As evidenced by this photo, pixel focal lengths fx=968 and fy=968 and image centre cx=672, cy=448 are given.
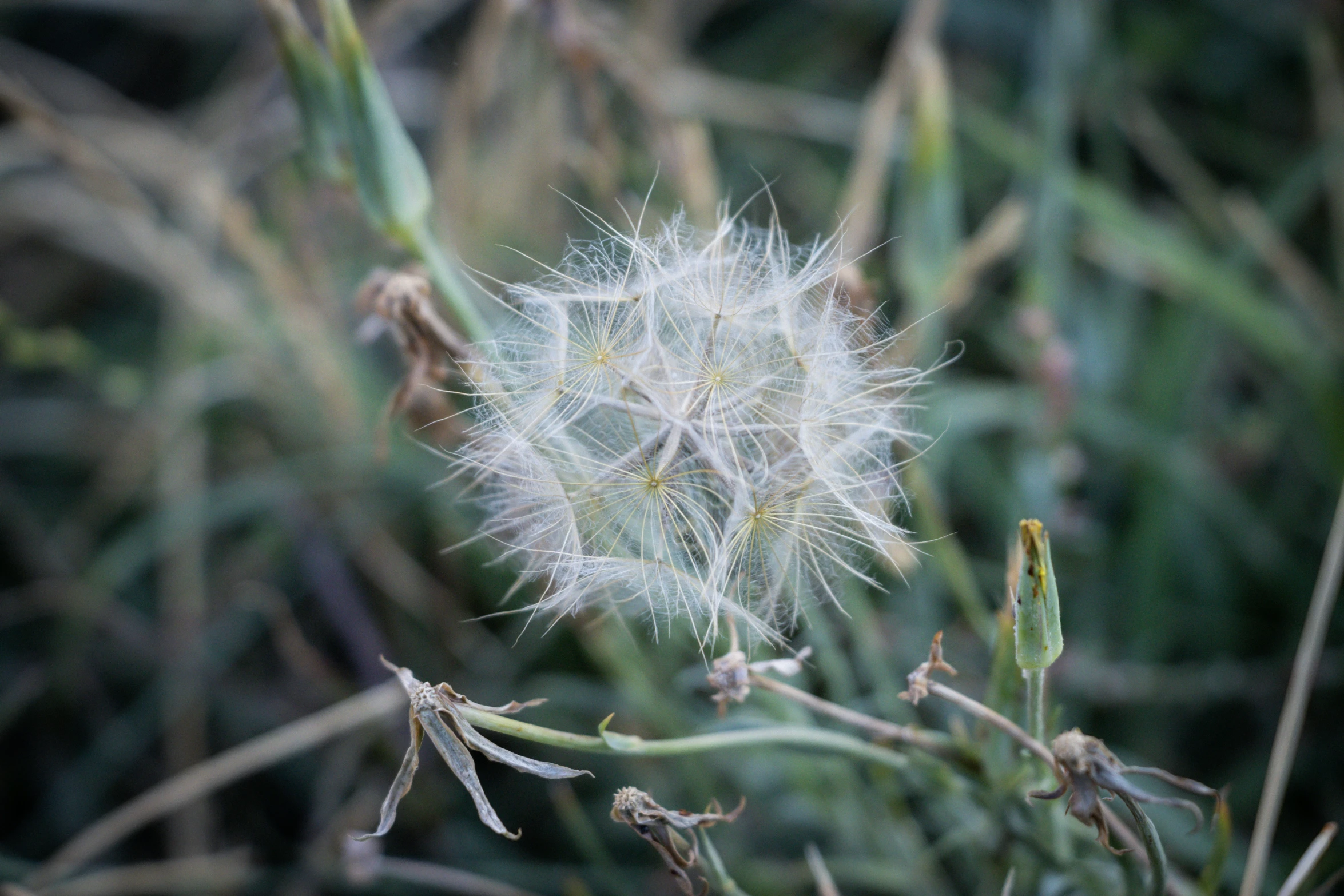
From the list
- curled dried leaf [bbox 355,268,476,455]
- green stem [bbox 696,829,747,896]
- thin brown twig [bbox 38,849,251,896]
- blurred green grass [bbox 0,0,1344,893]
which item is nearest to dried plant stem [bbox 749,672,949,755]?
green stem [bbox 696,829,747,896]

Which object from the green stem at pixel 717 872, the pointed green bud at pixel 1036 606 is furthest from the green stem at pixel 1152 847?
the green stem at pixel 717 872

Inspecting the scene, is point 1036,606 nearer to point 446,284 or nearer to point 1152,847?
point 1152,847

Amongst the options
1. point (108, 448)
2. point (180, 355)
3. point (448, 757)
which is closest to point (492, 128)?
point (180, 355)

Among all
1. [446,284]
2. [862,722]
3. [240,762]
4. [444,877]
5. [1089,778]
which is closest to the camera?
[1089,778]

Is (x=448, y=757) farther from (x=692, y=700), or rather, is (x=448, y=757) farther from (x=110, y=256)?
(x=110, y=256)

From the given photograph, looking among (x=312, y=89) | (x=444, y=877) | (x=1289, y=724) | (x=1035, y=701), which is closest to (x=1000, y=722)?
(x=1035, y=701)
